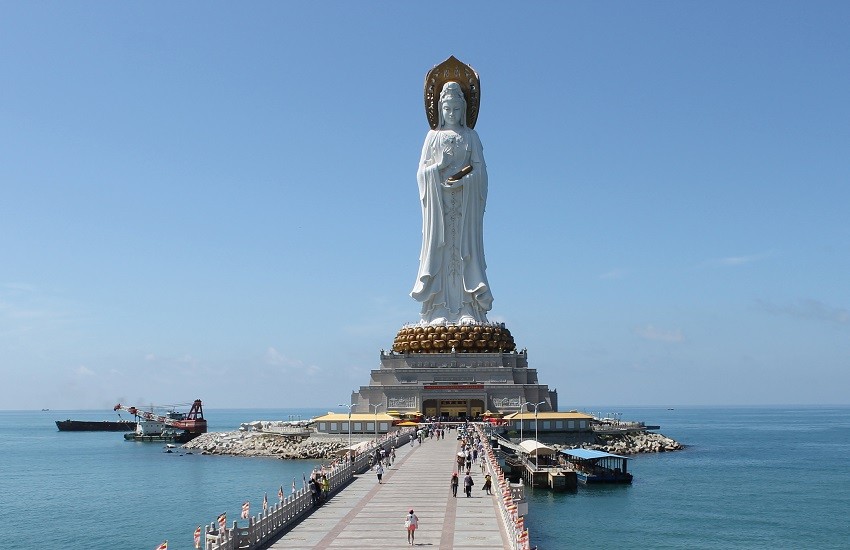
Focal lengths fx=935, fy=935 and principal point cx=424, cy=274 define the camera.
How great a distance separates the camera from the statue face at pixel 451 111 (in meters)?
62.8

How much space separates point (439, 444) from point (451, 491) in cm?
1669

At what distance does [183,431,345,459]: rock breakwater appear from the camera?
54.0 m

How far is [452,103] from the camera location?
62719mm

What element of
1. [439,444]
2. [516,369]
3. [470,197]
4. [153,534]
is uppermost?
[470,197]

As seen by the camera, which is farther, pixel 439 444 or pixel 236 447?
pixel 236 447

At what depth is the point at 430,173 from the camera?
62.7 meters

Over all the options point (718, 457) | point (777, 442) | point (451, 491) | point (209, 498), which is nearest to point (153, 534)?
point (209, 498)

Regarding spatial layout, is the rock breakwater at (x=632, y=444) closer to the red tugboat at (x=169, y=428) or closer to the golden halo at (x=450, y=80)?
the golden halo at (x=450, y=80)

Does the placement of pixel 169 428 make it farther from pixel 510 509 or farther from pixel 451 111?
pixel 510 509

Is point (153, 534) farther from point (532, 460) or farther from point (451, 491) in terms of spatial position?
point (532, 460)

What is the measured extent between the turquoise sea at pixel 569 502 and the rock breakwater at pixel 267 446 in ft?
5.92

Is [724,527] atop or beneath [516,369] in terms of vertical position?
beneath

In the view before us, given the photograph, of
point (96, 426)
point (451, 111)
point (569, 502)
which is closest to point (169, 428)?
point (96, 426)

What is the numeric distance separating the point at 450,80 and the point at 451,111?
247 centimetres
